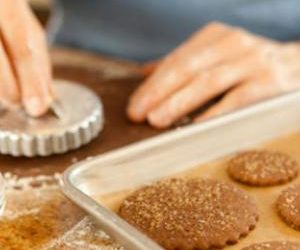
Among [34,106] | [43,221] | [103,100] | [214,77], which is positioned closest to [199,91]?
[214,77]

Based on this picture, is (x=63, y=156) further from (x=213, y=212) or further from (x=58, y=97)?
(x=213, y=212)

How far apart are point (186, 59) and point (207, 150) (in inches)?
9.3

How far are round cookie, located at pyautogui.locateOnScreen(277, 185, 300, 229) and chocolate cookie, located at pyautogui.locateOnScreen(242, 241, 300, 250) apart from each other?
44 mm

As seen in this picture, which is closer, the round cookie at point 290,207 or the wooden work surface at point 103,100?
the round cookie at point 290,207

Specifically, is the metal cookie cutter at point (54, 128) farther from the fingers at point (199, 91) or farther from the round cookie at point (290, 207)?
the round cookie at point (290, 207)

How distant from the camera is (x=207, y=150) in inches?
40.8

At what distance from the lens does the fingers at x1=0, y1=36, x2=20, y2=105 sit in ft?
3.51

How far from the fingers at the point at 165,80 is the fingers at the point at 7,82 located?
18 cm

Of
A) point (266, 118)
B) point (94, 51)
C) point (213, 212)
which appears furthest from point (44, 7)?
point (213, 212)

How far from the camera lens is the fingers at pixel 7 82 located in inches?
42.1

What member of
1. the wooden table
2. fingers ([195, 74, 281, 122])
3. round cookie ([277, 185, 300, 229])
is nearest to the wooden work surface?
the wooden table

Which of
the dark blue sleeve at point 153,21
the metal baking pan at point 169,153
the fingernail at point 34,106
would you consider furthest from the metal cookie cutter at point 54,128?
the dark blue sleeve at point 153,21

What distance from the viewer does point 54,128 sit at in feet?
3.48

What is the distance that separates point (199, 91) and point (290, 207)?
1.08 feet
